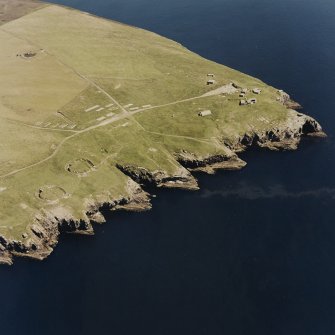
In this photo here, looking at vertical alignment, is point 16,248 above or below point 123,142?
below

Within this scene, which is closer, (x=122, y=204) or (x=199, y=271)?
(x=199, y=271)

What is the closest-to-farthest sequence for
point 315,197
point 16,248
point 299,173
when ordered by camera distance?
point 16,248 → point 315,197 → point 299,173

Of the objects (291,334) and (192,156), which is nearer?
(291,334)

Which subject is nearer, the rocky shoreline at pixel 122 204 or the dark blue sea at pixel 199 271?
the dark blue sea at pixel 199 271

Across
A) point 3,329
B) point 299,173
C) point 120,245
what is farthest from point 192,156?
point 3,329

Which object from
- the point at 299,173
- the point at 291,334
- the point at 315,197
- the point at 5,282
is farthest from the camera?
the point at 299,173

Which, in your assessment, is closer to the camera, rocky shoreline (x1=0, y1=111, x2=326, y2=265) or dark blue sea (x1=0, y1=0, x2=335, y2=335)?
dark blue sea (x1=0, y1=0, x2=335, y2=335)

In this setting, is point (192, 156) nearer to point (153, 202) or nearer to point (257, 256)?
point (153, 202)

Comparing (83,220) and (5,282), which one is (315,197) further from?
(5,282)

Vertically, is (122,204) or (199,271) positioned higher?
(122,204)
